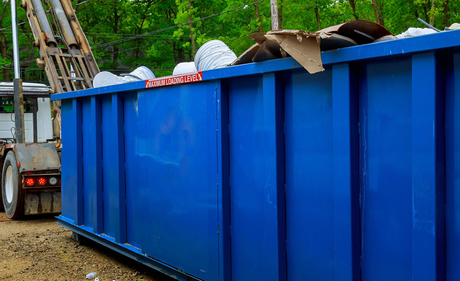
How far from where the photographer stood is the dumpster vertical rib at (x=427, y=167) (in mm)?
2598

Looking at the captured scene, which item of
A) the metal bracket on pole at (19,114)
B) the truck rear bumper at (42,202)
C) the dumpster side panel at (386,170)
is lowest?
the truck rear bumper at (42,202)

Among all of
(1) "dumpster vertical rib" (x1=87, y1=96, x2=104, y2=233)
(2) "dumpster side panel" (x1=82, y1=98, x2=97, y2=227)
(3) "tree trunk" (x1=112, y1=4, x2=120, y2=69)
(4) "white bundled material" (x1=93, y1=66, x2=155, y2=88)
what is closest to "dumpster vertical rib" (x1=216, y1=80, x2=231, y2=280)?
(4) "white bundled material" (x1=93, y1=66, x2=155, y2=88)

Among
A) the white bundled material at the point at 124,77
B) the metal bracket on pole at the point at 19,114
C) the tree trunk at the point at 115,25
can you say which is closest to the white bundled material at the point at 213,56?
the white bundled material at the point at 124,77

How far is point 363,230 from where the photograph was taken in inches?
121

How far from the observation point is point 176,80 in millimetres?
4605

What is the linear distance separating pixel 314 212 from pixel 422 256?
86 centimetres

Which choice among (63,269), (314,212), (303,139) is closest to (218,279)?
(314,212)

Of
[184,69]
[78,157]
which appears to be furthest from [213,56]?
[78,157]

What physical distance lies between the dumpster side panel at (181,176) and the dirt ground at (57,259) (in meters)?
0.72

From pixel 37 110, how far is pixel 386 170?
368 inches

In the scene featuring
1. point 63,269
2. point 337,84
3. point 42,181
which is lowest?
point 63,269

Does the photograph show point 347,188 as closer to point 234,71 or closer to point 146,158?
point 234,71

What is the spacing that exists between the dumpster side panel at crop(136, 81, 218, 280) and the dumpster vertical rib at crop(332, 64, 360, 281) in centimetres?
133

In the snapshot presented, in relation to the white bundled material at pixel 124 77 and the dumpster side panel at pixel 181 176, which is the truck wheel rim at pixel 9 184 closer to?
the white bundled material at pixel 124 77
